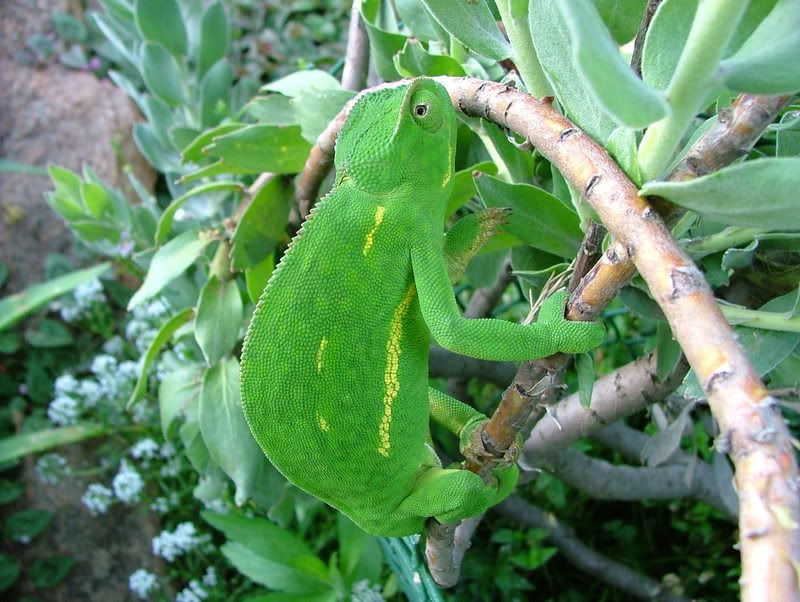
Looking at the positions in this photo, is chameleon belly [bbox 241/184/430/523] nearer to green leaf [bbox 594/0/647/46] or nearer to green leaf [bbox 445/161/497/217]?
green leaf [bbox 445/161/497/217]

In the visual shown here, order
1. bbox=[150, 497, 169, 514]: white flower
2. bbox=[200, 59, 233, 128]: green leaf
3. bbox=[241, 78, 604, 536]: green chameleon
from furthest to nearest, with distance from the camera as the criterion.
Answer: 1. bbox=[150, 497, 169, 514]: white flower
2. bbox=[200, 59, 233, 128]: green leaf
3. bbox=[241, 78, 604, 536]: green chameleon

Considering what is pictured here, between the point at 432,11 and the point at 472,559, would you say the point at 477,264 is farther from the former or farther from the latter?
the point at 472,559

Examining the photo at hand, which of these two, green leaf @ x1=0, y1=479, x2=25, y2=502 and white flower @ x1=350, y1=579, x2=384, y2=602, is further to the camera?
green leaf @ x1=0, y1=479, x2=25, y2=502

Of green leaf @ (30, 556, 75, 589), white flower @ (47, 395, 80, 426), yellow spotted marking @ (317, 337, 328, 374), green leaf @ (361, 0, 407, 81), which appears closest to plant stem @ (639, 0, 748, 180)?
yellow spotted marking @ (317, 337, 328, 374)

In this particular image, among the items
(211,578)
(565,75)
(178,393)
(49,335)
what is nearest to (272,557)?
(178,393)

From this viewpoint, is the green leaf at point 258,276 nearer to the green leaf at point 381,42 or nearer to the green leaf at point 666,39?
the green leaf at point 381,42

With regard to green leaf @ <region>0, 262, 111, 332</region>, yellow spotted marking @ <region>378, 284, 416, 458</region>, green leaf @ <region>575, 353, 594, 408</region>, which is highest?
green leaf @ <region>575, 353, 594, 408</region>

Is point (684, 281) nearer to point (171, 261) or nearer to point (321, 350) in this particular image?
point (321, 350)
